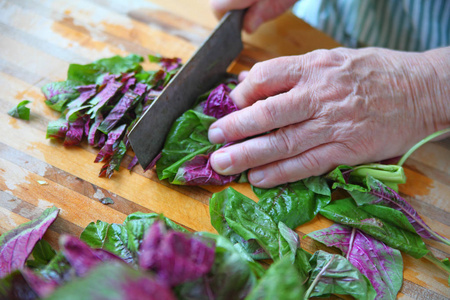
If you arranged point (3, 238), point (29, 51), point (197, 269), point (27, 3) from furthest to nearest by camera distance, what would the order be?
point (27, 3), point (29, 51), point (3, 238), point (197, 269)

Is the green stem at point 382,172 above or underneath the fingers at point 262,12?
underneath

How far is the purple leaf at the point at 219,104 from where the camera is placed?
201cm

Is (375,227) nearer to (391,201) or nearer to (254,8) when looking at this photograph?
(391,201)

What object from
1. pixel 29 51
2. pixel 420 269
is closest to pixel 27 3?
pixel 29 51

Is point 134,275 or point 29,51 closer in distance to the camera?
point 134,275

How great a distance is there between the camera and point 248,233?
160 centimetres

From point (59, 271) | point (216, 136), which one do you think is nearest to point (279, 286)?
point (59, 271)

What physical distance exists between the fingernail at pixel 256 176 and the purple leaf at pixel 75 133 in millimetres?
960

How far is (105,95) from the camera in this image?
78.3 inches

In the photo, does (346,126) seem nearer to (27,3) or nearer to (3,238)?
(3,238)

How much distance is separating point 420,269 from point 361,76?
41.0 inches

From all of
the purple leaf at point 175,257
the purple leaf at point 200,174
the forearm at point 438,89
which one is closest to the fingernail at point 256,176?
the purple leaf at point 200,174

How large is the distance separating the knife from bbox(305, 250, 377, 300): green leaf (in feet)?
3.30

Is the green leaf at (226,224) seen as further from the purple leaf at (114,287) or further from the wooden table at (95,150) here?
the purple leaf at (114,287)
